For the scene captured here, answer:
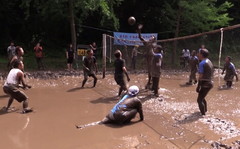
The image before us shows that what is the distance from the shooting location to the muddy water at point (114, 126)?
21.5 ft

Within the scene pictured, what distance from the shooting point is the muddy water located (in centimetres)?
654

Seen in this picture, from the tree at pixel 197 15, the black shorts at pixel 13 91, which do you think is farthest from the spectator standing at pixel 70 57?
the black shorts at pixel 13 91

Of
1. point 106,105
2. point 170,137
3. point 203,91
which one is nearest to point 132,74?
point 106,105

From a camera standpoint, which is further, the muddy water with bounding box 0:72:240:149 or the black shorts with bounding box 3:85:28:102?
the black shorts with bounding box 3:85:28:102

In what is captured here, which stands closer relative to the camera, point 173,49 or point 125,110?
point 125,110

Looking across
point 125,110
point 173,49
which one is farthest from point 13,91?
point 173,49

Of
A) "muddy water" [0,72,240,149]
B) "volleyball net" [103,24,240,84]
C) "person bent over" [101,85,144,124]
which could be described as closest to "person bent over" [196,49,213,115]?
"muddy water" [0,72,240,149]

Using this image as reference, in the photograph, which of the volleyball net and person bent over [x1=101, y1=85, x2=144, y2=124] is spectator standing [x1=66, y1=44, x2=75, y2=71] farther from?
person bent over [x1=101, y1=85, x2=144, y2=124]

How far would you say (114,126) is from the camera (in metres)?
7.61

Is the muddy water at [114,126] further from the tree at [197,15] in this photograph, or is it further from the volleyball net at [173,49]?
the tree at [197,15]

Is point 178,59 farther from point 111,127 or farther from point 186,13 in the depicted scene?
point 111,127

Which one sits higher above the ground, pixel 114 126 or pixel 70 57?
pixel 70 57

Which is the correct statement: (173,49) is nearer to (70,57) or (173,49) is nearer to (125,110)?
(70,57)

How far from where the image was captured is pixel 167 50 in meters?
23.6
